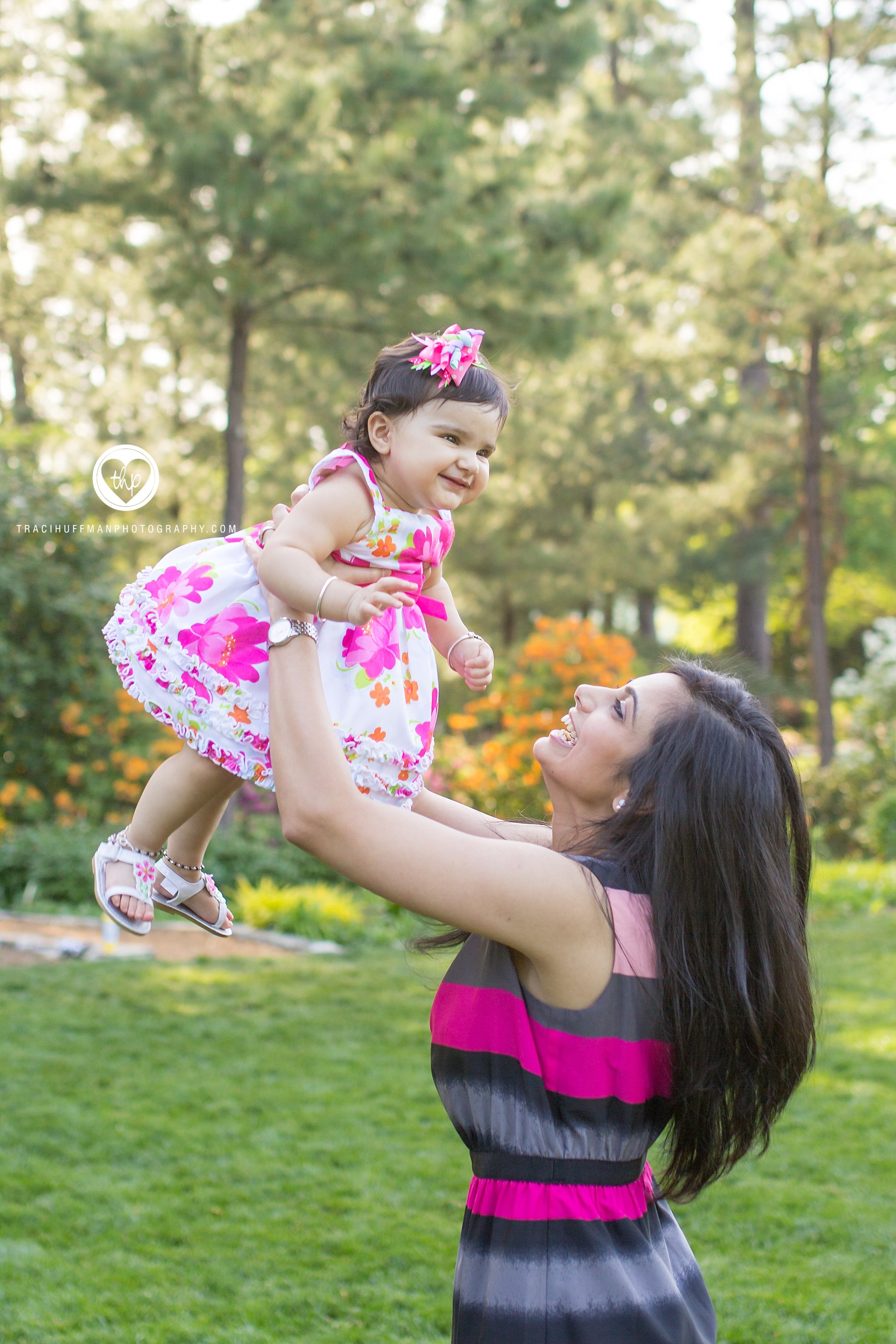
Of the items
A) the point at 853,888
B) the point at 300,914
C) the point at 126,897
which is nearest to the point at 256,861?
the point at 300,914

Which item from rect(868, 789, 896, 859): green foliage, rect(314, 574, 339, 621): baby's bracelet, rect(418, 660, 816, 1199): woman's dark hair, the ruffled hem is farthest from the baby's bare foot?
rect(868, 789, 896, 859): green foliage

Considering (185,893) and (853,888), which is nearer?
(185,893)

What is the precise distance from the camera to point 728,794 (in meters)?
1.58

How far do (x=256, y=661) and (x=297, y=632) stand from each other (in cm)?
24

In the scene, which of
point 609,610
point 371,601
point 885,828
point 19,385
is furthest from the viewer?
point 609,610

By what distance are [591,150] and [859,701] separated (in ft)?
19.6

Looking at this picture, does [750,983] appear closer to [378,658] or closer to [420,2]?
[378,658]

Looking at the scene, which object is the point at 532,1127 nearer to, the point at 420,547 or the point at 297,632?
the point at 297,632

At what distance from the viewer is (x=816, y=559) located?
1291cm

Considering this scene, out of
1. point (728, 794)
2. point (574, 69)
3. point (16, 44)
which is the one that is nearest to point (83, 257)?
point (16, 44)

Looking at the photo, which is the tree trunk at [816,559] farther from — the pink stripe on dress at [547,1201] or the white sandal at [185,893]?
the pink stripe on dress at [547,1201]

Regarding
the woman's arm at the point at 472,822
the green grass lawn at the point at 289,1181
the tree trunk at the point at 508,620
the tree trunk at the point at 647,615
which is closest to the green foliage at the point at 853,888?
the green grass lawn at the point at 289,1181

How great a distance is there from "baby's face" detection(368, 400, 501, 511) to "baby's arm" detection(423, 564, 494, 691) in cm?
18
